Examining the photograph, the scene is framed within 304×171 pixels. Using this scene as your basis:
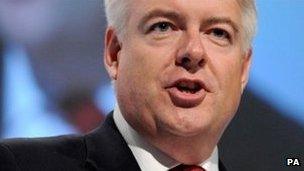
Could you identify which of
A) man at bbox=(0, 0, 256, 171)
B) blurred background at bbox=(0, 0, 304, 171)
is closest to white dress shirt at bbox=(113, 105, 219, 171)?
man at bbox=(0, 0, 256, 171)

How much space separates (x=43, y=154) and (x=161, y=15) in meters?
0.28

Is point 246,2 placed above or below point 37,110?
above

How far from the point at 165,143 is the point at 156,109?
6 centimetres

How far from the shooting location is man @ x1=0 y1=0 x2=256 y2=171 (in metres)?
0.87

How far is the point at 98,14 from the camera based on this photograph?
4.97ft

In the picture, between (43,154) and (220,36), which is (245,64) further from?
(43,154)

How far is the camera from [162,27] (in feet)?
2.95

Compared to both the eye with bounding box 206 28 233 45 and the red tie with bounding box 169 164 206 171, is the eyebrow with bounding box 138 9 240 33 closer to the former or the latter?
the eye with bounding box 206 28 233 45

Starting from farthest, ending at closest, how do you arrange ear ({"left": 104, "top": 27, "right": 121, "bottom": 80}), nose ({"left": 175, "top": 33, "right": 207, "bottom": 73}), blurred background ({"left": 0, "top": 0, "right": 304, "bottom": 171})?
blurred background ({"left": 0, "top": 0, "right": 304, "bottom": 171}), ear ({"left": 104, "top": 27, "right": 121, "bottom": 80}), nose ({"left": 175, "top": 33, "right": 207, "bottom": 73})

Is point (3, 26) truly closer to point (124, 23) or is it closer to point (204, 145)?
point (124, 23)

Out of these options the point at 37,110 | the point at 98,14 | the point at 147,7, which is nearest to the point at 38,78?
the point at 37,110

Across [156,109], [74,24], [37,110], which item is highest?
[156,109]

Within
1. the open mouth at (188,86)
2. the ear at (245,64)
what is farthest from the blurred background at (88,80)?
the open mouth at (188,86)

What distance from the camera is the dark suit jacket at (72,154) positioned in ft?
2.89
